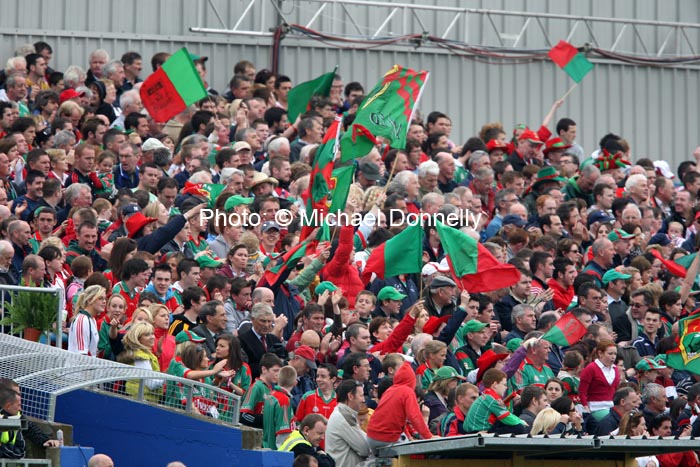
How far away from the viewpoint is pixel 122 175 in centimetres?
2022

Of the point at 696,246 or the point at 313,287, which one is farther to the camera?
the point at 696,246

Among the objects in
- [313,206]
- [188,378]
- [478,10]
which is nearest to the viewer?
[188,378]

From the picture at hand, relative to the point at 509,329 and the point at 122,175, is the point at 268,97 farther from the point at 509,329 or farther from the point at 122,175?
the point at 509,329

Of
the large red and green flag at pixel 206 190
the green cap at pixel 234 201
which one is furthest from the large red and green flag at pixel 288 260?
the large red and green flag at pixel 206 190

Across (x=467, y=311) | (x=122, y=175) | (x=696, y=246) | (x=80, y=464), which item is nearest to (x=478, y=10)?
(x=696, y=246)

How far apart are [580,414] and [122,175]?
6.50 metres

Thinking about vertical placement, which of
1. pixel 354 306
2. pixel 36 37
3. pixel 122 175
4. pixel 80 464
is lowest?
pixel 80 464

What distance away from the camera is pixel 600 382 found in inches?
674

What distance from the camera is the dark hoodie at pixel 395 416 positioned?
552 inches

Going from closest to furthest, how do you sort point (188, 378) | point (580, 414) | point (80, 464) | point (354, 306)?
point (80, 464) → point (188, 378) → point (580, 414) → point (354, 306)

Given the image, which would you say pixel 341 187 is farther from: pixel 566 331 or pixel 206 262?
pixel 566 331

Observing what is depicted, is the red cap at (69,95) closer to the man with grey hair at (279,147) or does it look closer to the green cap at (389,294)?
the man with grey hair at (279,147)

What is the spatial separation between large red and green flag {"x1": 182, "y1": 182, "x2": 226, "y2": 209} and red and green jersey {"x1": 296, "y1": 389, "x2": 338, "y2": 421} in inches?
175

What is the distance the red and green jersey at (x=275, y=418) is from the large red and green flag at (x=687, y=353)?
5.02 meters
